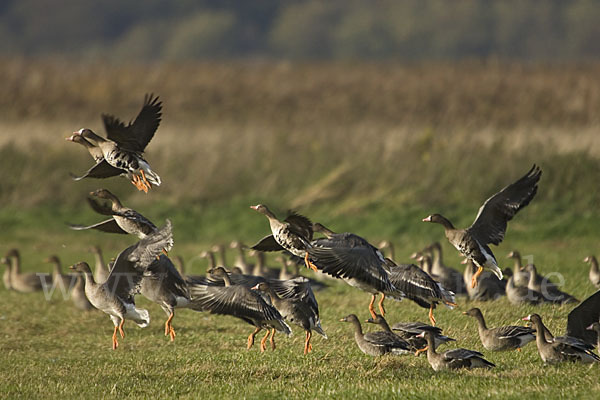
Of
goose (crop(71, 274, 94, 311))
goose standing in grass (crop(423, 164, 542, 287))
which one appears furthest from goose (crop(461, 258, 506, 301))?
goose (crop(71, 274, 94, 311))

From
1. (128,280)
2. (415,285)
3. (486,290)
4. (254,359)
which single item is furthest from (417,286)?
(128,280)

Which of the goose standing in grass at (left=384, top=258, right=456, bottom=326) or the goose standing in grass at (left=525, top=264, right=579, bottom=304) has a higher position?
the goose standing in grass at (left=525, top=264, right=579, bottom=304)

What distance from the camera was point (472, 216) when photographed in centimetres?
1939

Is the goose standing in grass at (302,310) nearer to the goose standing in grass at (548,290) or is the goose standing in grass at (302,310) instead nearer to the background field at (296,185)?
the background field at (296,185)

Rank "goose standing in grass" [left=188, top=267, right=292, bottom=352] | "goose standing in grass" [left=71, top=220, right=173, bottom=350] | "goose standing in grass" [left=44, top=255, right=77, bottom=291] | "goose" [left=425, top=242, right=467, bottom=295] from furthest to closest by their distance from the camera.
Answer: "goose standing in grass" [left=44, top=255, right=77, bottom=291]
"goose" [left=425, top=242, right=467, bottom=295]
"goose standing in grass" [left=188, top=267, right=292, bottom=352]
"goose standing in grass" [left=71, top=220, right=173, bottom=350]

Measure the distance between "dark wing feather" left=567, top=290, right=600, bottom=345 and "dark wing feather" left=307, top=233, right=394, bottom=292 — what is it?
1823 mm

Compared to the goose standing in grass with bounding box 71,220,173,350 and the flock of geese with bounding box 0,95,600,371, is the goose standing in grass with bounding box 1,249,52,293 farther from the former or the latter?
the flock of geese with bounding box 0,95,600,371

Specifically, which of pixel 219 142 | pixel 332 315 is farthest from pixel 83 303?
pixel 219 142

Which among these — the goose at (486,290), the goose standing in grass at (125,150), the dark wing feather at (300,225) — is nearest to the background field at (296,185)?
the goose at (486,290)

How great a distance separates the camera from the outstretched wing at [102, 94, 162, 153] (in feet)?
32.8

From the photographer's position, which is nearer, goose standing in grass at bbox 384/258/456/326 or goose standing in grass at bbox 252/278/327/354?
goose standing in grass at bbox 252/278/327/354

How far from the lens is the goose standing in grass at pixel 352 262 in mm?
9820

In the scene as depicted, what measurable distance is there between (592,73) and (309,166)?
46.9ft

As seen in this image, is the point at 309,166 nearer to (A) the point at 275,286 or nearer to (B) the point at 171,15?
(A) the point at 275,286
